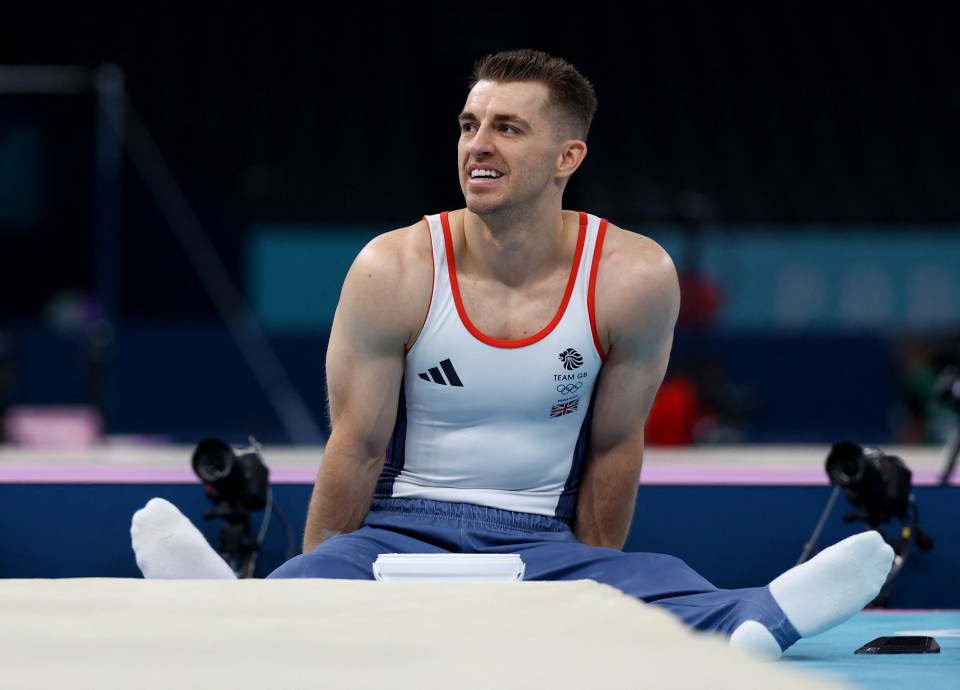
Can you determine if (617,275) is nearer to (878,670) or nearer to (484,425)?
(484,425)

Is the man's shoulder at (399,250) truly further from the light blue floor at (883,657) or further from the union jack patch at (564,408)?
the light blue floor at (883,657)

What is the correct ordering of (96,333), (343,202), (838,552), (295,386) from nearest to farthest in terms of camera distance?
1. (838,552)
2. (96,333)
3. (295,386)
4. (343,202)

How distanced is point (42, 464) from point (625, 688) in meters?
4.22

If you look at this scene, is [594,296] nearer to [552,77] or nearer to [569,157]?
[569,157]

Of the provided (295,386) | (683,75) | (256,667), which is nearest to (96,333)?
(295,386)

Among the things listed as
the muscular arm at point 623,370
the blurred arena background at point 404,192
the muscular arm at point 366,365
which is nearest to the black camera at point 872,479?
the muscular arm at point 623,370

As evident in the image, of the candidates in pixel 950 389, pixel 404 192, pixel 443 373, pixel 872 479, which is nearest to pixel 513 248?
pixel 443 373

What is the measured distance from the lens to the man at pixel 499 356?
2.57 metres

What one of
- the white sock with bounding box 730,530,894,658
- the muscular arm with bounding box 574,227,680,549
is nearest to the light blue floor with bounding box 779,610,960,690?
the white sock with bounding box 730,530,894,658

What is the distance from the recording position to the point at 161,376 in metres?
10.0

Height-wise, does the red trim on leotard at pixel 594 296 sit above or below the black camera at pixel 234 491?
above

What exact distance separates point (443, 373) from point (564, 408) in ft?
0.81

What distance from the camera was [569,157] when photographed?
270cm

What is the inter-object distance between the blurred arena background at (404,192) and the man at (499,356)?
4.45 m
